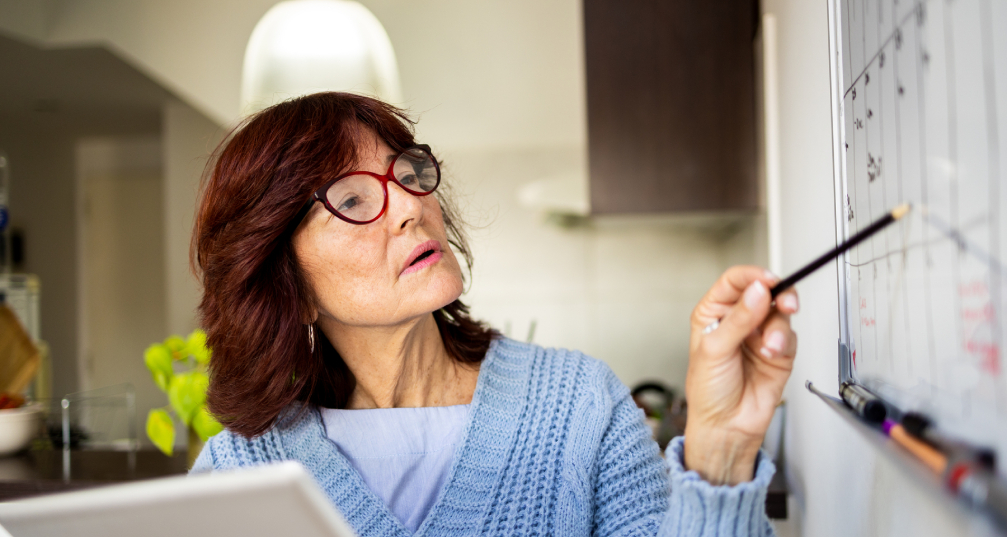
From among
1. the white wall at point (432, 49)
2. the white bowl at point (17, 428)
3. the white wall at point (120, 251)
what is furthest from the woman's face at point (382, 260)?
the white wall at point (120, 251)

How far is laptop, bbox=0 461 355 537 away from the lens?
453 mm

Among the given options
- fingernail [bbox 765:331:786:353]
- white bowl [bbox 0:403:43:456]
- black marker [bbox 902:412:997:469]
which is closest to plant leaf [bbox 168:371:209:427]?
white bowl [bbox 0:403:43:456]

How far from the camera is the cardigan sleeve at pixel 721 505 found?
68 centimetres

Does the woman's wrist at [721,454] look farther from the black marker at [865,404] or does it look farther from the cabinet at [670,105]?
the cabinet at [670,105]

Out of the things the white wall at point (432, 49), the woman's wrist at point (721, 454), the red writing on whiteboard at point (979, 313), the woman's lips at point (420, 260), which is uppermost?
the white wall at point (432, 49)

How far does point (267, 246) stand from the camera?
105 cm

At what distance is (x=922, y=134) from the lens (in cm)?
49

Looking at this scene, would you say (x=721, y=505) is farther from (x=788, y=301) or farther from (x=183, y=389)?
(x=183, y=389)

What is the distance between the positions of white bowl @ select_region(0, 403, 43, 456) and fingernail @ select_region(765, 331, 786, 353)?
2.01m

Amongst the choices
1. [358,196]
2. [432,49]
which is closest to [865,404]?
[358,196]

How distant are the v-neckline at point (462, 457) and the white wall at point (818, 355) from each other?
1.42 ft

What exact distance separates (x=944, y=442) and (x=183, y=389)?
1481 millimetres

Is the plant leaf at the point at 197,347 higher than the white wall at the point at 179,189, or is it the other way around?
the white wall at the point at 179,189

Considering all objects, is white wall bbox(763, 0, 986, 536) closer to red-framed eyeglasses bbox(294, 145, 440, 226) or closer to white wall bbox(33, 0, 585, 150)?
red-framed eyeglasses bbox(294, 145, 440, 226)
